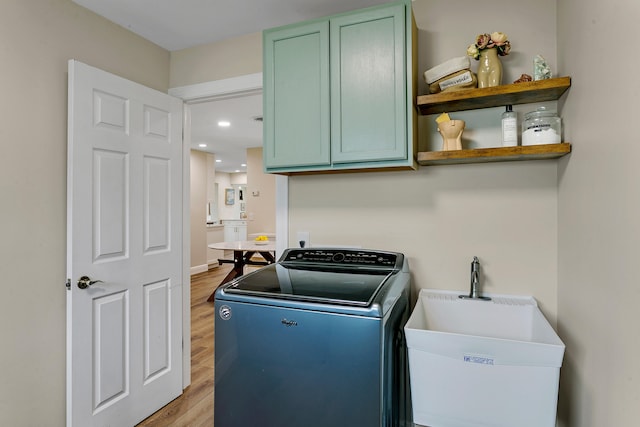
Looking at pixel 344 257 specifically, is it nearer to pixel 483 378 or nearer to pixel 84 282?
pixel 483 378

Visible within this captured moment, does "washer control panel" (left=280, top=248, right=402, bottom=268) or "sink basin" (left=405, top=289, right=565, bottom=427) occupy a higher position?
"washer control panel" (left=280, top=248, right=402, bottom=268)

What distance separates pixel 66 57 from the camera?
1.74 metres

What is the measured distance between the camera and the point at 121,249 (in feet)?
6.24

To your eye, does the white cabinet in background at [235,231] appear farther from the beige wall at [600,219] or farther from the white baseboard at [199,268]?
the beige wall at [600,219]

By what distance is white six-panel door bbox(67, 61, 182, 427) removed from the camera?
1.68 m

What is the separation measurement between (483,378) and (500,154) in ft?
2.77

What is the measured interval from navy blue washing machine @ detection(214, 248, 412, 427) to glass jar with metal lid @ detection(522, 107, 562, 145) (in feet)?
2.55

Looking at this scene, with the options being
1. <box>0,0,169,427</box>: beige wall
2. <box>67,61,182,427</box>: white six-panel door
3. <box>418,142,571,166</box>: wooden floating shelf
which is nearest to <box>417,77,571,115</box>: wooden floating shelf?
<box>418,142,571,166</box>: wooden floating shelf

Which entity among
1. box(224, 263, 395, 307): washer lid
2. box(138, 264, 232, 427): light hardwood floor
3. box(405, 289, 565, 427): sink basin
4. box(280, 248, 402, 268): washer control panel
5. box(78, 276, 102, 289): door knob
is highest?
box(280, 248, 402, 268): washer control panel

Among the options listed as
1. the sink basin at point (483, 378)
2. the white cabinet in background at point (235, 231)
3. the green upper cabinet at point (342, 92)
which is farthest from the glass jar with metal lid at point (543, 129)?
the white cabinet in background at point (235, 231)

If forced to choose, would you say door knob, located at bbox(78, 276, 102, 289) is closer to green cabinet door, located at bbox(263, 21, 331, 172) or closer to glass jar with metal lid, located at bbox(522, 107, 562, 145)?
green cabinet door, located at bbox(263, 21, 331, 172)

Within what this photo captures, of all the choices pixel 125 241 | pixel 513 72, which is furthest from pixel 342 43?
pixel 125 241

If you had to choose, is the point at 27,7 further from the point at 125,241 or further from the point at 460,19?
the point at 460,19

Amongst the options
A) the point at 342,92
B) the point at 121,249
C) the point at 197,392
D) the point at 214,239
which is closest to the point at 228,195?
the point at 214,239
